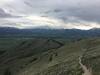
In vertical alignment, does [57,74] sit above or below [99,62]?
below

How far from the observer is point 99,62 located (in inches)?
3524

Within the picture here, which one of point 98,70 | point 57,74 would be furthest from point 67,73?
point 98,70

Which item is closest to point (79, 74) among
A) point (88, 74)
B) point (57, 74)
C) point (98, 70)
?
point (98, 70)

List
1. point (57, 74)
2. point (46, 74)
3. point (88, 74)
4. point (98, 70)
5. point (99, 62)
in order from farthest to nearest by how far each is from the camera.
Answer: point (46, 74)
point (57, 74)
point (99, 62)
point (98, 70)
point (88, 74)

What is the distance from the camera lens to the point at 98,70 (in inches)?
3000

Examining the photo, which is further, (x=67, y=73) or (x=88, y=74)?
(x=67, y=73)

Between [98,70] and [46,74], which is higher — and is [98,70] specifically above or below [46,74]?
above

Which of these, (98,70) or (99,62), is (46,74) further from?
(98,70)

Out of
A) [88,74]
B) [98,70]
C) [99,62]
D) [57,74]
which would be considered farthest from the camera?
[57,74]

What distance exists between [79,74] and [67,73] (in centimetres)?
1371

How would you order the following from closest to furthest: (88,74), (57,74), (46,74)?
(88,74) < (57,74) < (46,74)

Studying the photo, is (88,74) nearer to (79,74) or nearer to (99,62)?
(79,74)

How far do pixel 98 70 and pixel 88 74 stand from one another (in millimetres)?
12255

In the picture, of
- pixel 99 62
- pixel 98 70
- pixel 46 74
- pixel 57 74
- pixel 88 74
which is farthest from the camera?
pixel 46 74
